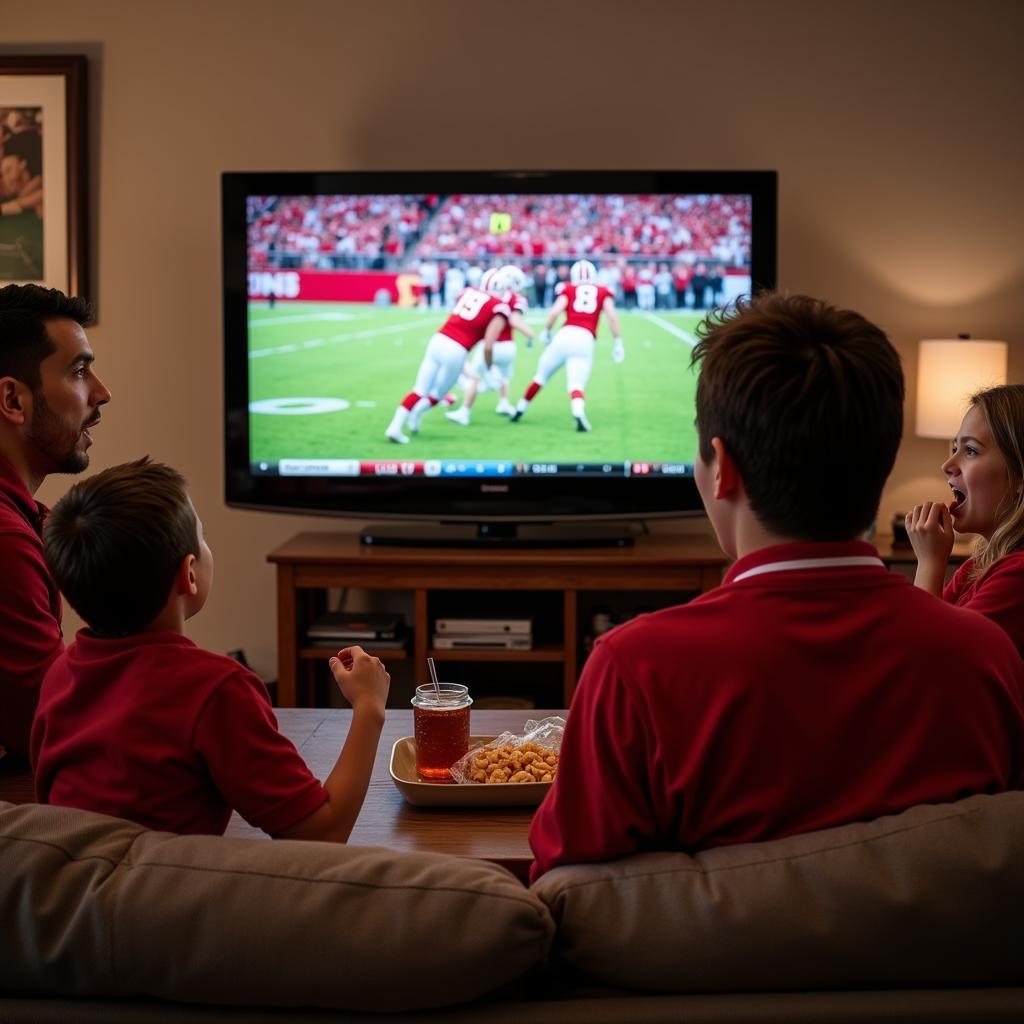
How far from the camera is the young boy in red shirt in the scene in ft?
4.09

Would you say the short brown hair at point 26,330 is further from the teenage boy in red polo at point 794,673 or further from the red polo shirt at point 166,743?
the teenage boy in red polo at point 794,673

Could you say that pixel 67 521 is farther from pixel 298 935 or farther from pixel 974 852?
pixel 974 852

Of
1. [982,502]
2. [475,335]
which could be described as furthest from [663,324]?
[982,502]

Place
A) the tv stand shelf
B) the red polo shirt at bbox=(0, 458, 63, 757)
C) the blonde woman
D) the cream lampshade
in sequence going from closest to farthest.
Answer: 1. the red polo shirt at bbox=(0, 458, 63, 757)
2. the blonde woman
3. the tv stand shelf
4. the cream lampshade

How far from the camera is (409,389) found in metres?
3.95

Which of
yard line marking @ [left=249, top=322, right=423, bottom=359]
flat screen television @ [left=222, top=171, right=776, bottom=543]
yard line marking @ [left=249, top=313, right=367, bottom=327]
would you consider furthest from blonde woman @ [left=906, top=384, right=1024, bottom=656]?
yard line marking @ [left=249, top=313, right=367, bottom=327]

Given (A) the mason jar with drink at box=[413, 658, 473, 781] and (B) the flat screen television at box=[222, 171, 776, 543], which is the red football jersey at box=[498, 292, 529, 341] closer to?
(B) the flat screen television at box=[222, 171, 776, 543]

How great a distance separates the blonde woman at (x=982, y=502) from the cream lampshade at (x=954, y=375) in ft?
6.34

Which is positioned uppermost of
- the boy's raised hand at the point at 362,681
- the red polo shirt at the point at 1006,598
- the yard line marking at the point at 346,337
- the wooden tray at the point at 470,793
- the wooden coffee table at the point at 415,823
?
the yard line marking at the point at 346,337

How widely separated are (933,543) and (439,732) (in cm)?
86

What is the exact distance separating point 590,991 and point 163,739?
1.65 feet

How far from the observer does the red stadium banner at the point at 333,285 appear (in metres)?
3.92

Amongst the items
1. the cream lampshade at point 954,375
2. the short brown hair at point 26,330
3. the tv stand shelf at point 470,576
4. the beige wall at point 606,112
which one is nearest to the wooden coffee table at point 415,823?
the short brown hair at point 26,330

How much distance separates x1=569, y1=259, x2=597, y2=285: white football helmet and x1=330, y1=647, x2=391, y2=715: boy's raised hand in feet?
8.48
